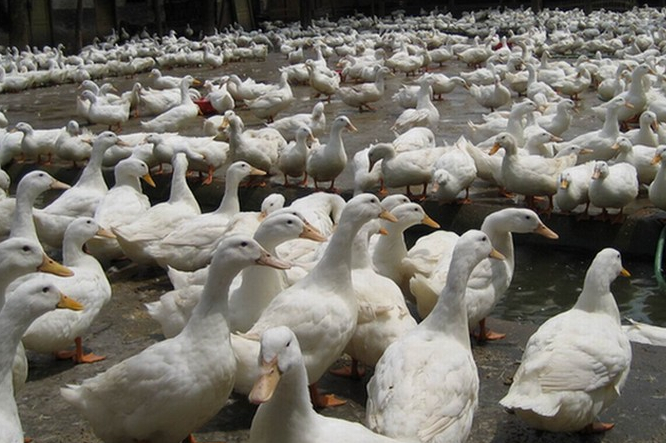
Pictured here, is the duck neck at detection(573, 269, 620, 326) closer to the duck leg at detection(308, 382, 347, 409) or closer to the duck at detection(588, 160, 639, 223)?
the duck leg at detection(308, 382, 347, 409)

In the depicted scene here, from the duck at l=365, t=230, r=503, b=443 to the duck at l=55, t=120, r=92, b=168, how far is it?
23.6 ft

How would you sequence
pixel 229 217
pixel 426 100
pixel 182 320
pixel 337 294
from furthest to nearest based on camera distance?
pixel 426 100, pixel 229 217, pixel 182 320, pixel 337 294

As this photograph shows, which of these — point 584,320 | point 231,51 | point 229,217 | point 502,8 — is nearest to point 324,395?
point 584,320

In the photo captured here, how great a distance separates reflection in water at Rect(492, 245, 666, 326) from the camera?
6543mm

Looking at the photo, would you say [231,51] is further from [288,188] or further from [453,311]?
[453,311]

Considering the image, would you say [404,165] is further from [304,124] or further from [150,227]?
[304,124]

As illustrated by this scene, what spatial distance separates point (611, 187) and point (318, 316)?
3974 mm

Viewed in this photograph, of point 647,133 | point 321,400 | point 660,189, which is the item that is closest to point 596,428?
point 321,400

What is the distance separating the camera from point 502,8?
120 feet

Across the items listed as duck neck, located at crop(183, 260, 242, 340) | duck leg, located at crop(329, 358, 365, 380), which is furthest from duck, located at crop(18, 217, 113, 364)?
duck leg, located at crop(329, 358, 365, 380)

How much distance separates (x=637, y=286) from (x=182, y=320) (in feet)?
13.0

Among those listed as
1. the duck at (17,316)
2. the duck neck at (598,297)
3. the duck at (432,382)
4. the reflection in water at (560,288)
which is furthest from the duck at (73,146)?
the duck neck at (598,297)

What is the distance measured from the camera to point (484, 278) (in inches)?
206

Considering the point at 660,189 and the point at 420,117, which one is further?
the point at 420,117
